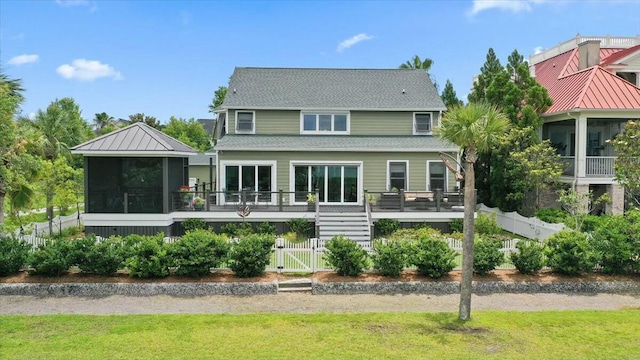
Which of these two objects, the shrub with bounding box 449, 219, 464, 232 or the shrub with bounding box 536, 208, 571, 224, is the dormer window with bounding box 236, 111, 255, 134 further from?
the shrub with bounding box 536, 208, 571, 224

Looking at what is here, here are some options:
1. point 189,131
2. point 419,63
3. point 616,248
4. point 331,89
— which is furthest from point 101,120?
point 616,248

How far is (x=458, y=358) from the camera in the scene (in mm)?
8180

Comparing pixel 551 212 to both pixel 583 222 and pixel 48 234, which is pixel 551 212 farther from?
pixel 48 234

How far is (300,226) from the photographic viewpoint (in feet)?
69.3

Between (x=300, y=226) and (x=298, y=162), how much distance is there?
4.34 metres

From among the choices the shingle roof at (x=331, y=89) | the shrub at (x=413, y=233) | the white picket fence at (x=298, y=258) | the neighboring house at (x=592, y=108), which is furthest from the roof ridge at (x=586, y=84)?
the white picket fence at (x=298, y=258)

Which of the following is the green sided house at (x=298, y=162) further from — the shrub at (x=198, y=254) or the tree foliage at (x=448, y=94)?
A: the shrub at (x=198, y=254)

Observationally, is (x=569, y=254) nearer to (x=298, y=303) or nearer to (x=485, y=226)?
(x=485, y=226)

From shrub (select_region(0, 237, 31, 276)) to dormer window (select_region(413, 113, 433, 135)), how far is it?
19681mm

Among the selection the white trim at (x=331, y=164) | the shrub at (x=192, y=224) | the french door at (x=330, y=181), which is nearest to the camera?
the shrub at (x=192, y=224)

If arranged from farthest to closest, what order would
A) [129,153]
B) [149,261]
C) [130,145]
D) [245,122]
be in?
1. [245,122]
2. [130,145]
3. [129,153]
4. [149,261]

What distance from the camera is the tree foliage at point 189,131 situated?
2362 inches

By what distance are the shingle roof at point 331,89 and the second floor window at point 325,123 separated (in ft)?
1.85

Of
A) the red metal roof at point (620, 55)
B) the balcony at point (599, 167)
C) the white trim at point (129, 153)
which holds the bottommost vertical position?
the balcony at point (599, 167)
